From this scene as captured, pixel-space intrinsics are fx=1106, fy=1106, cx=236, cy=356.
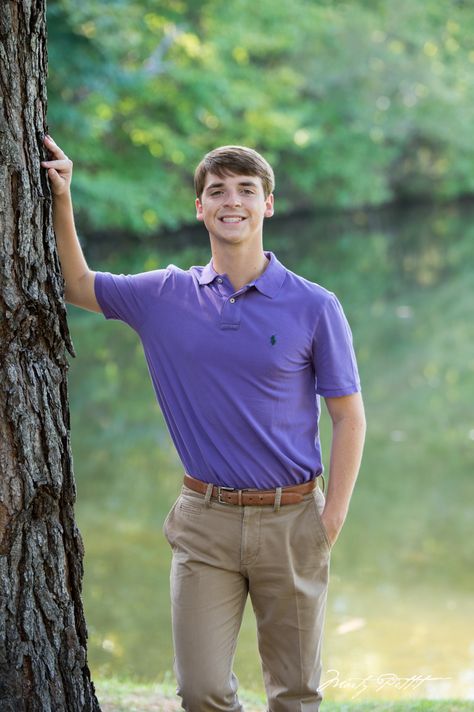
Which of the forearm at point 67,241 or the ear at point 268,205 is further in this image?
the ear at point 268,205

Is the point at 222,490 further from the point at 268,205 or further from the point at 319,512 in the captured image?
the point at 268,205

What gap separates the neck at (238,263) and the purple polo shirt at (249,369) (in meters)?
0.03

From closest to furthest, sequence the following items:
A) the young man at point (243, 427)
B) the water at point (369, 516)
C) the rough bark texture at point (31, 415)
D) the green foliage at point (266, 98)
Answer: the rough bark texture at point (31, 415) → the young man at point (243, 427) → the water at point (369, 516) → the green foliage at point (266, 98)

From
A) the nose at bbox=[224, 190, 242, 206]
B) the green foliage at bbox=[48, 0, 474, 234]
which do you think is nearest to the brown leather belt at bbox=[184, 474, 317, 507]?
the nose at bbox=[224, 190, 242, 206]

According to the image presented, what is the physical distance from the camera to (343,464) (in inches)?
130

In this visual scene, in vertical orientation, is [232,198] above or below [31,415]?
above

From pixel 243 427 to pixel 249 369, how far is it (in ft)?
0.56

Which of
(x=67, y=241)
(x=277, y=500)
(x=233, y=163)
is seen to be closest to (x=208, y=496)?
(x=277, y=500)

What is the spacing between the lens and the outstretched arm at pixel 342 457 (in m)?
3.28

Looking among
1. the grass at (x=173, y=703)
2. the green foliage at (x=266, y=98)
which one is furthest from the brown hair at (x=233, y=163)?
the green foliage at (x=266, y=98)

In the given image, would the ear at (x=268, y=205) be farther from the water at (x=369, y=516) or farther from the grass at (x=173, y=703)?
the water at (x=369, y=516)

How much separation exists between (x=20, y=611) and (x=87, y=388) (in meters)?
9.76

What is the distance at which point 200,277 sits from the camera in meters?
3.34

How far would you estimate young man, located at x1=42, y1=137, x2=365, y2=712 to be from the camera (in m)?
3.17
